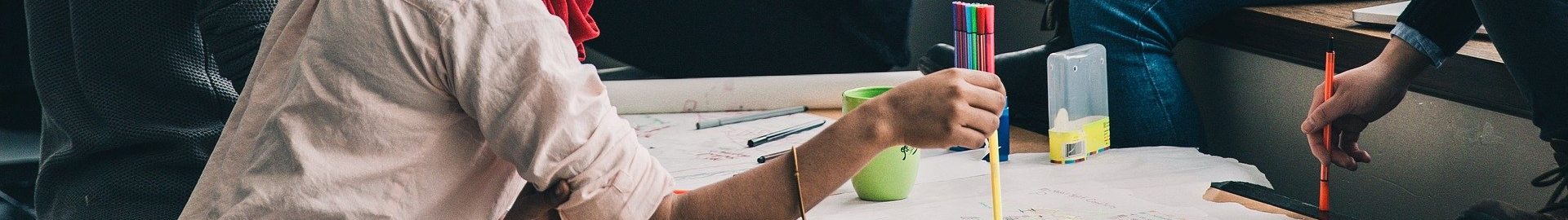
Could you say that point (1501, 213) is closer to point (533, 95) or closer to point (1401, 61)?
point (1401, 61)

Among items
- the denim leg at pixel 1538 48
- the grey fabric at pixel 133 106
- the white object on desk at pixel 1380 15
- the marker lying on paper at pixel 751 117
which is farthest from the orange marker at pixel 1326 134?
the grey fabric at pixel 133 106

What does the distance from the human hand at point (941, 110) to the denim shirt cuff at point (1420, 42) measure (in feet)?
1.54

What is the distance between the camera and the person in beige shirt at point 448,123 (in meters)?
0.68

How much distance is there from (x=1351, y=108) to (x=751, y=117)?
594mm

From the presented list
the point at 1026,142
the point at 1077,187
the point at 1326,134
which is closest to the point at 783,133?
the point at 1026,142

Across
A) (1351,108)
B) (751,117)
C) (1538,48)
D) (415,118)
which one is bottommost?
(751,117)

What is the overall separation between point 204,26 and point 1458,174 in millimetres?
1108

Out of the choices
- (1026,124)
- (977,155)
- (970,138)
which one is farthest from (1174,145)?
(970,138)

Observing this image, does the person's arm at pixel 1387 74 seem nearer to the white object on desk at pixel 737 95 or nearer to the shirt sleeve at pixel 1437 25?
the shirt sleeve at pixel 1437 25

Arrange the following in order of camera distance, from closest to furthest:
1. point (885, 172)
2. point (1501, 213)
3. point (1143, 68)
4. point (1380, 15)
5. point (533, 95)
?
point (533, 95), point (1501, 213), point (885, 172), point (1380, 15), point (1143, 68)

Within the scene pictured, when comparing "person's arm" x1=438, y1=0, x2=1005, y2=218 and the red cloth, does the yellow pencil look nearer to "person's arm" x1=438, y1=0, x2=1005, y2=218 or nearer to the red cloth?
"person's arm" x1=438, y1=0, x2=1005, y2=218

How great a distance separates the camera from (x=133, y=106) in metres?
1.08

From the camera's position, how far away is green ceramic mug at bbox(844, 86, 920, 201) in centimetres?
101

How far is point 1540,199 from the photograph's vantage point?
1.19 meters
